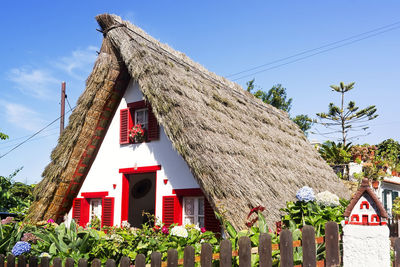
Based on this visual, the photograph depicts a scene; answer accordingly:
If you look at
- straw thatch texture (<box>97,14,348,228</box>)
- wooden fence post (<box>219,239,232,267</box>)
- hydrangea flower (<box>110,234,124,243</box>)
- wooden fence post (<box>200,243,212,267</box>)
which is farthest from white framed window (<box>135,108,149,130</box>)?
wooden fence post (<box>219,239,232,267</box>)

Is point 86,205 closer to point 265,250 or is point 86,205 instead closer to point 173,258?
point 173,258

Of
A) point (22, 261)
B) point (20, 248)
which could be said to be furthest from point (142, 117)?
point (22, 261)

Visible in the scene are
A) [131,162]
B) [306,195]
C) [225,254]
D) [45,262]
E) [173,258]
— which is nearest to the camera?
[225,254]

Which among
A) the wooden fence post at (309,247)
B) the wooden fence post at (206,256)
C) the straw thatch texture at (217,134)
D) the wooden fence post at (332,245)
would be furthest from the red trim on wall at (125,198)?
the wooden fence post at (332,245)

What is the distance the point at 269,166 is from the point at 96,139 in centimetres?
480

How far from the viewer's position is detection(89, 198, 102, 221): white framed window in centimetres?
1180

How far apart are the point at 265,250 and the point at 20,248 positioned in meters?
4.48

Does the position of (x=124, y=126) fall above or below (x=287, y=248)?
above

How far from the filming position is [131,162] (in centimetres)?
1098

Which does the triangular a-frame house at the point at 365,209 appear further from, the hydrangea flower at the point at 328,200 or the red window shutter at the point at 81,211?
the red window shutter at the point at 81,211

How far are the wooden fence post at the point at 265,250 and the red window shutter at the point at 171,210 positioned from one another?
5406mm

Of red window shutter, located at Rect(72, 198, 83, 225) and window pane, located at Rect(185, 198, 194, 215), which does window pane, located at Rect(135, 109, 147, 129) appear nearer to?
window pane, located at Rect(185, 198, 194, 215)

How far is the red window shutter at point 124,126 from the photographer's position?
11.3 metres

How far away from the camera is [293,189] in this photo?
1036 centimetres
